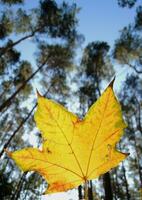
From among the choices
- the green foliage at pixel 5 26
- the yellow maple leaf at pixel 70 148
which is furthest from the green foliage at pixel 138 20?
the yellow maple leaf at pixel 70 148

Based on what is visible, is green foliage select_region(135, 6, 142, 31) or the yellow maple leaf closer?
the yellow maple leaf

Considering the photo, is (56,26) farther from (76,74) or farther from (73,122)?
(73,122)

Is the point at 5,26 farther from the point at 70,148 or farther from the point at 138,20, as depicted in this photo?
the point at 70,148

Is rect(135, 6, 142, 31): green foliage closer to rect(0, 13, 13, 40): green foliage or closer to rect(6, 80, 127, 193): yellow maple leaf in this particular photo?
rect(0, 13, 13, 40): green foliage

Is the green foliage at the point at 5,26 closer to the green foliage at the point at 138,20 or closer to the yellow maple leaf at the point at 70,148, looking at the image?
the green foliage at the point at 138,20

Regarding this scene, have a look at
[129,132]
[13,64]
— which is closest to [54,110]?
[13,64]

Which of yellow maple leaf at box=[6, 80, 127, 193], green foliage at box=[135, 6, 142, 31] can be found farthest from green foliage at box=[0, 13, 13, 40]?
yellow maple leaf at box=[6, 80, 127, 193]

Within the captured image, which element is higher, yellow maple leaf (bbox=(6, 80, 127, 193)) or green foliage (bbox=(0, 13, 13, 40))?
green foliage (bbox=(0, 13, 13, 40))

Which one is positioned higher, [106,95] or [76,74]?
[76,74]
